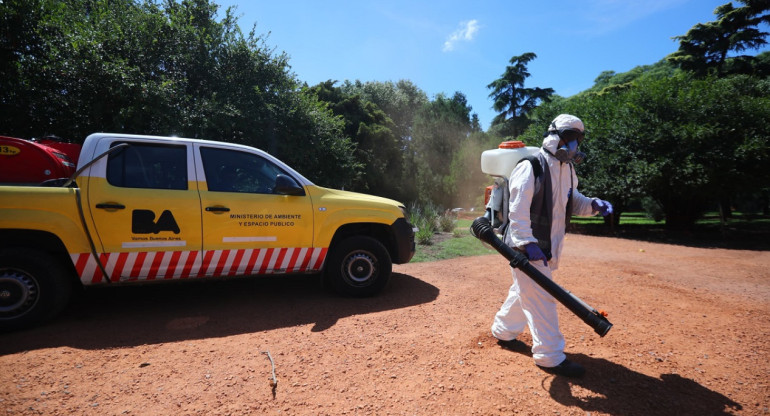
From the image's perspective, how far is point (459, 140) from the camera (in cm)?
3095

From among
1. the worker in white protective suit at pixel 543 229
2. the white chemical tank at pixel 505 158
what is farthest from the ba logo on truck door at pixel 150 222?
the worker in white protective suit at pixel 543 229

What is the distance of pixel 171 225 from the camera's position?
12.3ft

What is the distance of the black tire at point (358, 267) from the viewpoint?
452 cm

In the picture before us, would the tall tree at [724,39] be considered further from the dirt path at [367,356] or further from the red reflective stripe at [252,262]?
the red reflective stripe at [252,262]

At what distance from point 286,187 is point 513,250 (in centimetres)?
268

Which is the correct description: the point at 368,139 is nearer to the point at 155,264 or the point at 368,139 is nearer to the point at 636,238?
the point at 636,238

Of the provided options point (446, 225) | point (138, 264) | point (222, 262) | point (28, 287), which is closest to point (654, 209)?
point (446, 225)

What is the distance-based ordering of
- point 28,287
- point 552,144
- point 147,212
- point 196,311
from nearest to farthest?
point 552,144 → point 28,287 → point 147,212 → point 196,311

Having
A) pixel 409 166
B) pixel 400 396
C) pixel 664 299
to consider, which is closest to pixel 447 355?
pixel 400 396

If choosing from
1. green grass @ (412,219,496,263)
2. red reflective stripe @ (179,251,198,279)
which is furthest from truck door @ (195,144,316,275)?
green grass @ (412,219,496,263)

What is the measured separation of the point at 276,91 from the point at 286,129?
1.35 metres

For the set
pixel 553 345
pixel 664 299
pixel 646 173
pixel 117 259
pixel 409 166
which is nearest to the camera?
pixel 553 345

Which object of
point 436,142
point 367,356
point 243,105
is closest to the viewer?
point 367,356

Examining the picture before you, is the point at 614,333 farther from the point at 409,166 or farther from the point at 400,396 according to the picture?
the point at 409,166
